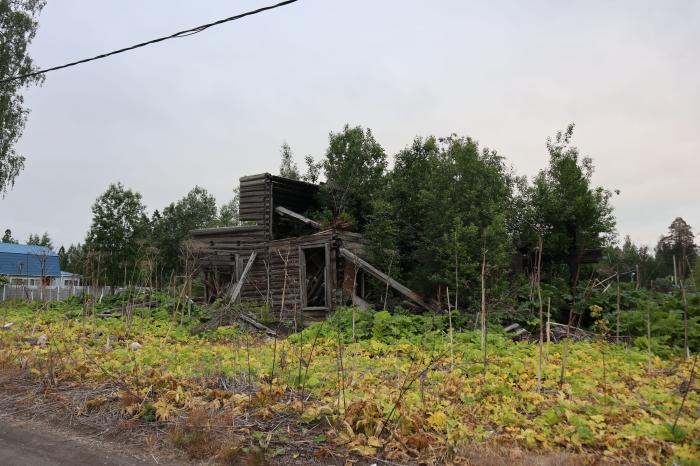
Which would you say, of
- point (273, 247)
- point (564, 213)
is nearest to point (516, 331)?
point (564, 213)

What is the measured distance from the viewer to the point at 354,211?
18.7 m

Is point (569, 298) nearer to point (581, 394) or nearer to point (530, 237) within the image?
point (530, 237)

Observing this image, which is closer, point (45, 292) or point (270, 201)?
point (45, 292)

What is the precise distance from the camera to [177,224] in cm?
4947

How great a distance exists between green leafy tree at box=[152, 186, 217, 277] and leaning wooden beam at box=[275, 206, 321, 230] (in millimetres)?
24883

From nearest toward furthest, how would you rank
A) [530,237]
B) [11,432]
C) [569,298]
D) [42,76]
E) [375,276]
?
[11,432] → [569,298] → [375,276] → [530,237] → [42,76]

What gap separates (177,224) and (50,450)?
47175 mm

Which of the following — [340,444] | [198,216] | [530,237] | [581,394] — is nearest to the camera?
[340,444]

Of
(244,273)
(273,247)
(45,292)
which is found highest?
Answer: (273,247)

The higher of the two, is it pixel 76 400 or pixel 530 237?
pixel 530 237

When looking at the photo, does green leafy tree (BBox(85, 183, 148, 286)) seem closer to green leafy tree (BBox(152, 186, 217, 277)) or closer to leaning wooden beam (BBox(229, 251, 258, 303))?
green leafy tree (BBox(152, 186, 217, 277))

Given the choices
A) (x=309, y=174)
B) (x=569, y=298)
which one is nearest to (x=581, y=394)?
(x=569, y=298)

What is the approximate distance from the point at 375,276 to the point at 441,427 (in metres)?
10.9

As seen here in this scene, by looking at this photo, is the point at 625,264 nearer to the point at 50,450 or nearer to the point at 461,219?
the point at 461,219
